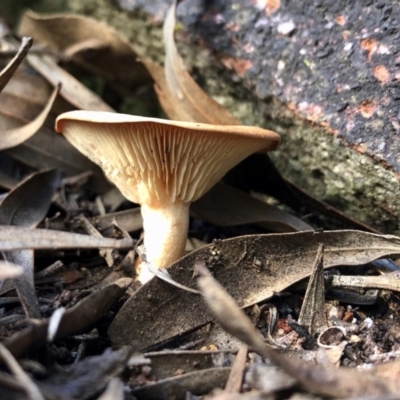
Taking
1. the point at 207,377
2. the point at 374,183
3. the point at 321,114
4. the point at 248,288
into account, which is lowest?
the point at 207,377

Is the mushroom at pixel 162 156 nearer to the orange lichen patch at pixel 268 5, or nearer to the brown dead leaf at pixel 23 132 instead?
the brown dead leaf at pixel 23 132

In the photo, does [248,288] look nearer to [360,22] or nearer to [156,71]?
[360,22]

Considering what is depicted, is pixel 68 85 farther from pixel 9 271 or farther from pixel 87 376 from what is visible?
pixel 87 376

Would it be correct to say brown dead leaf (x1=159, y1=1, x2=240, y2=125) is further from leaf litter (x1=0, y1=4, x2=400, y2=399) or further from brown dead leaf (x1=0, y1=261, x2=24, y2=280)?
brown dead leaf (x1=0, y1=261, x2=24, y2=280)

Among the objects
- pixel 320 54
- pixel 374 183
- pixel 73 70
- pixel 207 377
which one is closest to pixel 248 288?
pixel 207 377

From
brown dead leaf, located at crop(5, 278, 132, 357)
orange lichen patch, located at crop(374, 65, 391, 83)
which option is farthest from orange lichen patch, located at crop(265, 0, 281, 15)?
brown dead leaf, located at crop(5, 278, 132, 357)

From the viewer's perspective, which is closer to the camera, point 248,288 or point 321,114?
point 248,288

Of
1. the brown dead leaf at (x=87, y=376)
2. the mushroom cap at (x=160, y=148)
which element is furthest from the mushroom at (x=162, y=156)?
the brown dead leaf at (x=87, y=376)
